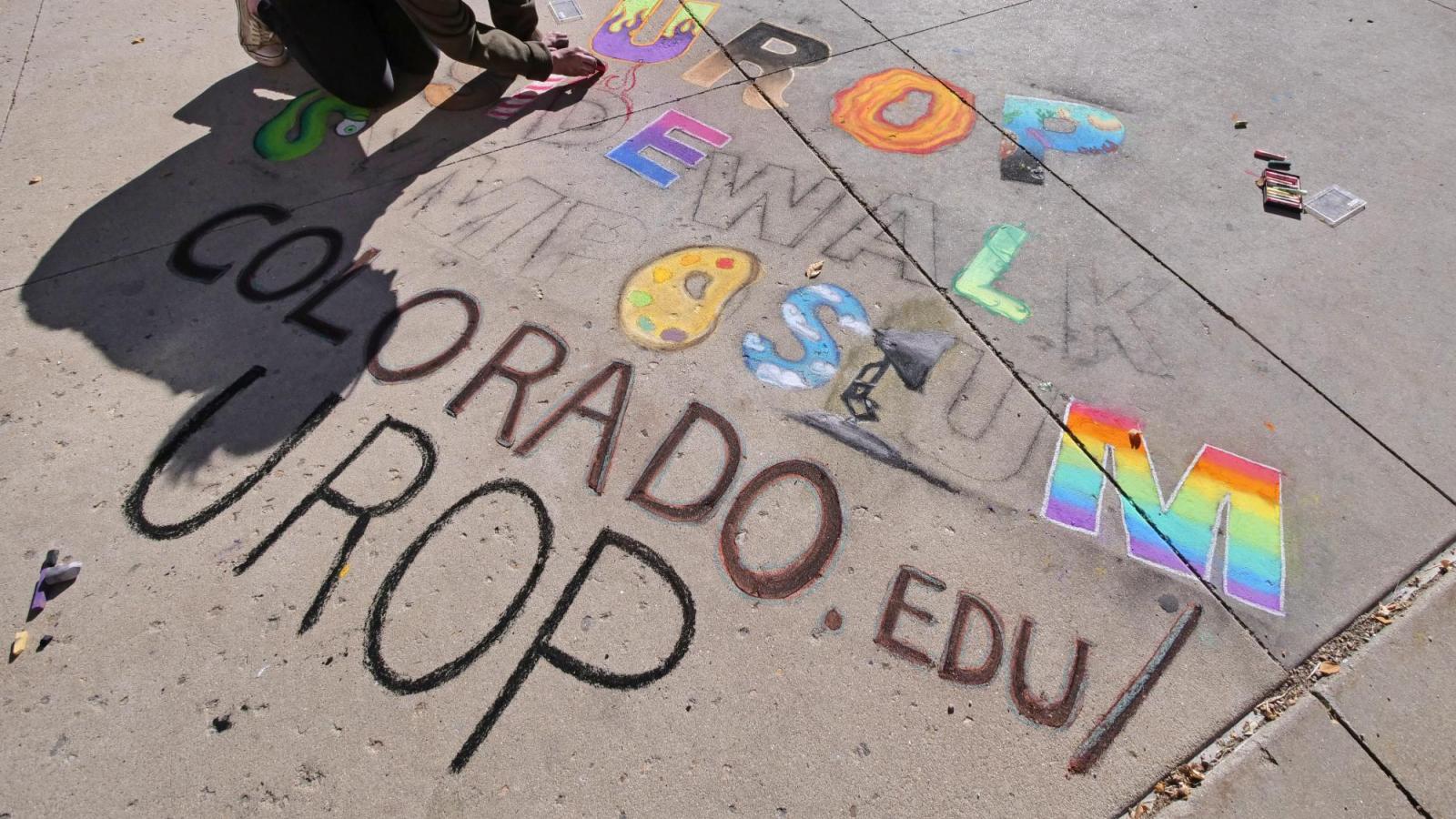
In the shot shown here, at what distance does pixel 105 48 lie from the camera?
4.71 m

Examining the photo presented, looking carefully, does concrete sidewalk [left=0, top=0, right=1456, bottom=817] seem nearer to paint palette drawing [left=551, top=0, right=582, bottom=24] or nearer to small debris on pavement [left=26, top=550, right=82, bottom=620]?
small debris on pavement [left=26, top=550, right=82, bottom=620]

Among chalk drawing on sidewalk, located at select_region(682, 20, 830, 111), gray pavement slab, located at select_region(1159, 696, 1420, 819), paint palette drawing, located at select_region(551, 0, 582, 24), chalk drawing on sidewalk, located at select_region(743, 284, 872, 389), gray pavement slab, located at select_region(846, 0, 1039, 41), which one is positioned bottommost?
gray pavement slab, located at select_region(1159, 696, 1420, 819)

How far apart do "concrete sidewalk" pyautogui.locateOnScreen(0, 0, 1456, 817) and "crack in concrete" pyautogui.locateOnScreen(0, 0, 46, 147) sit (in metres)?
0.07

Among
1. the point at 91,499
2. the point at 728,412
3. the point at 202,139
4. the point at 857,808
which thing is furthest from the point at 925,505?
the point at 202,139

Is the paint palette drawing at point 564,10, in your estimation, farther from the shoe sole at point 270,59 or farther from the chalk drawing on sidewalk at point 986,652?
the chalk drawing on sidewalk at point 986,652

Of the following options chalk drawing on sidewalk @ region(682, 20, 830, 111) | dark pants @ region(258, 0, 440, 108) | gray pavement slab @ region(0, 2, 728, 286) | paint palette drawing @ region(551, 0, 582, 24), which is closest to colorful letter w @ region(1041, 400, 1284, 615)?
chalk drawing on sidewalk @ region(682, 20, 830, 111)

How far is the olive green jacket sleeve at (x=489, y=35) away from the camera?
3.33 m

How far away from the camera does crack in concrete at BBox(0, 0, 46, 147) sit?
415 centimetres

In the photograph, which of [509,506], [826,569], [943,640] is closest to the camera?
[943,640]

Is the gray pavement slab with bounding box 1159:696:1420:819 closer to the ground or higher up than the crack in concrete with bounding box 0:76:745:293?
closer to the ground

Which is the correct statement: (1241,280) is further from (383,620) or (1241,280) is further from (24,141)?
(24,141)

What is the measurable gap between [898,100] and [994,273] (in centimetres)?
146

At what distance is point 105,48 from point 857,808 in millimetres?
6171

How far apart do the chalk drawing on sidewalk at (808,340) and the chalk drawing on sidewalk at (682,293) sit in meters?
0.23
